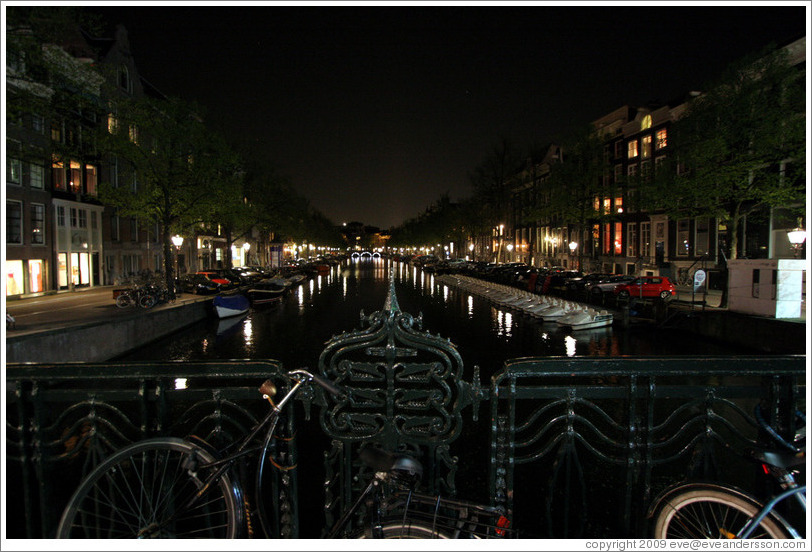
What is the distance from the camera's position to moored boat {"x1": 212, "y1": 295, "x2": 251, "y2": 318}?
27.6m

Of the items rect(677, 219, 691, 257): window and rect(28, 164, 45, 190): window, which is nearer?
→ rect(28, 164, 45, 190): window

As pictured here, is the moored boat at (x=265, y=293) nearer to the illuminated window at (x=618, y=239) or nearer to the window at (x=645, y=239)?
the window at (x=645, y=239)

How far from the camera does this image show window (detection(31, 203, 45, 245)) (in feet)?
101

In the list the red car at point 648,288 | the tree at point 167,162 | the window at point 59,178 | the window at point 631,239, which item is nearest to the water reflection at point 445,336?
the red car at point 648,288

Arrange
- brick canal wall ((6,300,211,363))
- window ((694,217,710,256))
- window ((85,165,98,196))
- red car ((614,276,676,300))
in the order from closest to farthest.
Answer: brick canal wall ((6,300,211,363)) → red car ((614,276,676,300)) → window ((85,165,98,196)) → window ((694,217,710,256))

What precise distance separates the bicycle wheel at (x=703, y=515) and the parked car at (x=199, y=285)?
3510cm

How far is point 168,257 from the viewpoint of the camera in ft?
90.6

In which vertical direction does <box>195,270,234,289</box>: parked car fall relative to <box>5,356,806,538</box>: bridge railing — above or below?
below

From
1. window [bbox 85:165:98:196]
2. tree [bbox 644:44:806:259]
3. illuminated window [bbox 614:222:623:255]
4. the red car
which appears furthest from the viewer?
illuminated window [bbox 614:222:623:255]

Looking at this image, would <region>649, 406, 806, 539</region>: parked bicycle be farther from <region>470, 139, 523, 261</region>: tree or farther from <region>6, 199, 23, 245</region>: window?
<region>470, 139, 523, 261</region>: tree

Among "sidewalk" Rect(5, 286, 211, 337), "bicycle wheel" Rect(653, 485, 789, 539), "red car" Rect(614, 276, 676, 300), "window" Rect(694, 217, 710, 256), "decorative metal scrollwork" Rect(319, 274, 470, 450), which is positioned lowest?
"sidewalk" Rect(5, 286, 211, 337)

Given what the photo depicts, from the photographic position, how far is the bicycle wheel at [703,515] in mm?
2896

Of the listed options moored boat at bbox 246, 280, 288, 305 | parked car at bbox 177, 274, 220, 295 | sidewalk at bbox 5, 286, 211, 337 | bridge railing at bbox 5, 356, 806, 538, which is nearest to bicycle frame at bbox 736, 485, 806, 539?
bridge railing at bbox 5, 356, 806, 538

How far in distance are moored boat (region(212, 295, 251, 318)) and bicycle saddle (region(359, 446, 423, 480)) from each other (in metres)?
26.7
